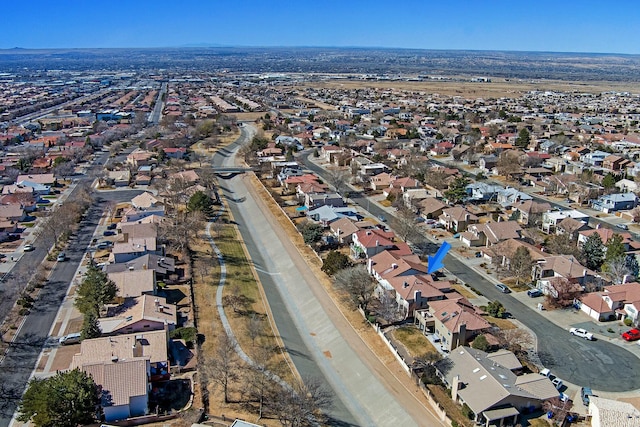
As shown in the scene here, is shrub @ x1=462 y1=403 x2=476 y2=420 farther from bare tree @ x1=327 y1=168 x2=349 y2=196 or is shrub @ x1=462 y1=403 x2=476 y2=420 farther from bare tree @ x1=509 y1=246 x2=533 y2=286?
bare tree @ x1=327 y1=168 x2=349 y2=196

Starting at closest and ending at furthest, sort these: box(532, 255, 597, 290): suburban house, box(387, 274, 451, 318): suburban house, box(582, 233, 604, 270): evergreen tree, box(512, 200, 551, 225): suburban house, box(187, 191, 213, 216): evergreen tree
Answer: box(387, 274, 451, 318): suburban house, box(532, 255, 597, 290): suburban house, box(582, 233, 604, 270): evergreen tree, box(512, 200, 551, 225): suburban house, box(187, 191, 213, 216): evergreen tree

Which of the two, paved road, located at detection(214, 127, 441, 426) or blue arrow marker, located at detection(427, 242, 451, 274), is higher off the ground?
blue arrow marker, located at detection(427, 242, 451, 274)

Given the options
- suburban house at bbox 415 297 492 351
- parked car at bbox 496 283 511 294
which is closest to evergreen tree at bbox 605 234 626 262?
parked car at bbox 496 283 511 294

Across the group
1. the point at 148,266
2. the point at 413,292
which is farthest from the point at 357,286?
the point at 148,266

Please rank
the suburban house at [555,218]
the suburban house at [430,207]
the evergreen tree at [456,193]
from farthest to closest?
the evergreen tree at [456,193] → the suburban house at [430,207] → the suburban house at [555,218]

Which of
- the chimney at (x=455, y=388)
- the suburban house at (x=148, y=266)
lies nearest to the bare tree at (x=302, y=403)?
the chimney at (x=455, y=388)

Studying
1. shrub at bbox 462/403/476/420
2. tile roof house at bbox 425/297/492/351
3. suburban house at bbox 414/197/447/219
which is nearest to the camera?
shrub at bbox 462/403/476/420

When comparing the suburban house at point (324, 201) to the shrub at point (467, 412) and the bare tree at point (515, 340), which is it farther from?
the shrub at point (467, 412)
